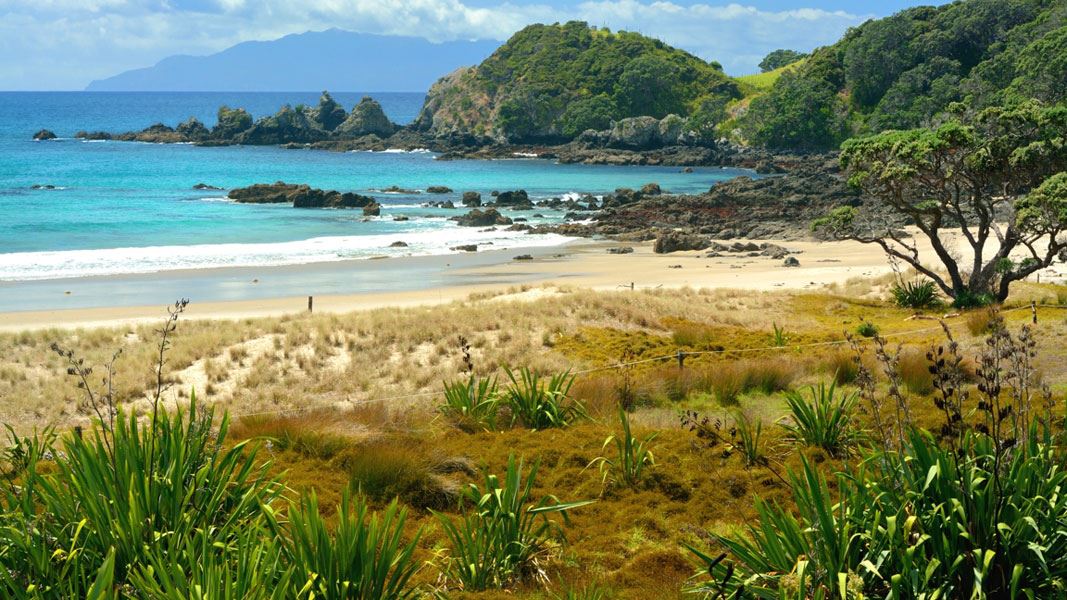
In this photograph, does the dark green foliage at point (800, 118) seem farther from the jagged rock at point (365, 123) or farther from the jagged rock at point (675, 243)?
the jagged rock at point (675, 243)

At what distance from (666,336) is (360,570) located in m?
13.0

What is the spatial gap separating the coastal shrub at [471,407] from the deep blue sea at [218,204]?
26188mm

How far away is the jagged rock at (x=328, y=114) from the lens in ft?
407

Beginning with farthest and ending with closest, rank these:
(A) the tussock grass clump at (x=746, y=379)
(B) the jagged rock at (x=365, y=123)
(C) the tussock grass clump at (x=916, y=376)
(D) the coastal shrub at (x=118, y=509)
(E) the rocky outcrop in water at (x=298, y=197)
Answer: (B) the jagged rock at (x=365, y=123) → (E) the rocky outcrop in water at (x=298, y=197) → (A) the tussock grass clump at (x=746, y=379) → (C) the tussock grass clump at (x=916, y=376) → (D) the coastal shrub at (x=118, y=509)

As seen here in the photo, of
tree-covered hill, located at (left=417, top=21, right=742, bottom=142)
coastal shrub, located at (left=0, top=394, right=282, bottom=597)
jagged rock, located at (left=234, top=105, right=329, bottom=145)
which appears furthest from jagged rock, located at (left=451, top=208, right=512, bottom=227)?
jagged rock, located at (left=234, top=105, right=329, bottom=145)

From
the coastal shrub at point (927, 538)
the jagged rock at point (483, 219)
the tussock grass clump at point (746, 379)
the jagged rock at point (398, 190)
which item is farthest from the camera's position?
the jagged rock at point (398, 190)

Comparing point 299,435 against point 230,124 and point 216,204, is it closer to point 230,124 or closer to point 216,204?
point 216,204

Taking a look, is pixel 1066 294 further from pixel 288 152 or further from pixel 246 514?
pixel 288 152

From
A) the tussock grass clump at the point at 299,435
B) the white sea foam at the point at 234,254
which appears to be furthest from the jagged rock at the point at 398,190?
the tussock grass clump at the point at 299,435

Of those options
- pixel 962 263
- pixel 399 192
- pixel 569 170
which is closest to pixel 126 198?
pixel 399 192

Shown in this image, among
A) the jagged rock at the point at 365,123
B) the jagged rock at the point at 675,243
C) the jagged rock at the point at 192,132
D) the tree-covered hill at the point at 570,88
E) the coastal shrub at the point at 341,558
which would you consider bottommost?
the jagged rock at the point at 675,243

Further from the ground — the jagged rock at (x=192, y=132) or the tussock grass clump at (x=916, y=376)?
the jagged rock at (x=192, y=132)

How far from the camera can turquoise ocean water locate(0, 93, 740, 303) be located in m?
38.2

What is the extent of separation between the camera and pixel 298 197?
187 feet
